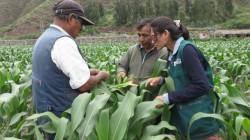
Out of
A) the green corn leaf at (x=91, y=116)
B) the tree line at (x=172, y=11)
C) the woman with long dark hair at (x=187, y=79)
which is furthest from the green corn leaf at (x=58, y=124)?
the tree line at (x=172, y=11)

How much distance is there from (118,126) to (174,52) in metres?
0.63

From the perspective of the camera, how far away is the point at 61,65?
3469 millimetres

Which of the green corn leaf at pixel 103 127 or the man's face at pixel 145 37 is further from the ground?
the man's face at pixel 145 37

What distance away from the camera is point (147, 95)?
409 cm

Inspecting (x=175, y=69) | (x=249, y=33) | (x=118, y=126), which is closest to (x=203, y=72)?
(x=175, y=69)

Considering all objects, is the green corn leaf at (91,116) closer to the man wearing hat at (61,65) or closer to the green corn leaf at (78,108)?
the green corn leaf at (78,108)

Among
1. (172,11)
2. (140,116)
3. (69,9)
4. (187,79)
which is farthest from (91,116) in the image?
(172,11)

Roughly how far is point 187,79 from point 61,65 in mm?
855

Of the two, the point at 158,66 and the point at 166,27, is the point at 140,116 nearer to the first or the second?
the point at 166,27

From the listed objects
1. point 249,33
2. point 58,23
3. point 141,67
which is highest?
point 58,23

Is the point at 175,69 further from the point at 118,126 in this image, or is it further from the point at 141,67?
the point at 141,67

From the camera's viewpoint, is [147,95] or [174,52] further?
[147,95]

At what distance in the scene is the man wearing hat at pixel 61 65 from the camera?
3.45 meters

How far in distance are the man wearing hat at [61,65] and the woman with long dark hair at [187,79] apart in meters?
0.54
